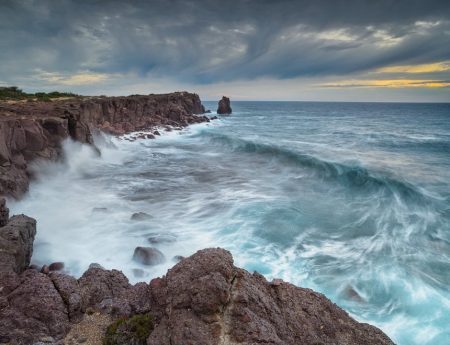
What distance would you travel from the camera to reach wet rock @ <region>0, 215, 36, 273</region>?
27.9ft

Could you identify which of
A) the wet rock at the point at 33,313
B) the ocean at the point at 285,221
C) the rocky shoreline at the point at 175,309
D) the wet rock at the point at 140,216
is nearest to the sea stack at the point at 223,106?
the ocean at the point at 285,221

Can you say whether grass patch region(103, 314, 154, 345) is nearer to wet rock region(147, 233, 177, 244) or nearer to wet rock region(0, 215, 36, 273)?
wet rock region(0, 215, 36, 273)

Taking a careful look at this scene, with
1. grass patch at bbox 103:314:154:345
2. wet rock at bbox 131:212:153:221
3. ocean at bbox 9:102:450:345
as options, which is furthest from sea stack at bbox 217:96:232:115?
grass patch at bbox 103:314:154:345

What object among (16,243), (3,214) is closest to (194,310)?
(16,243)

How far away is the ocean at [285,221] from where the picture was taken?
1140 centimetres

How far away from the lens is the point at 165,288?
7109 mm

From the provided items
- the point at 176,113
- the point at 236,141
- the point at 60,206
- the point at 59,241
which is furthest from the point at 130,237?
the point at 176,113

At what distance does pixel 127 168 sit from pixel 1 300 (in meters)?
21.4

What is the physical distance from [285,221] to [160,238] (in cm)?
634

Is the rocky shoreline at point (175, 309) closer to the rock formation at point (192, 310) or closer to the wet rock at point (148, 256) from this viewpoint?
the rock formation at point (192, 310)

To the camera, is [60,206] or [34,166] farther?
[34,166]

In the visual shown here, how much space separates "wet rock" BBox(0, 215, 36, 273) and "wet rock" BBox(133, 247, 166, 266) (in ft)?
11.0

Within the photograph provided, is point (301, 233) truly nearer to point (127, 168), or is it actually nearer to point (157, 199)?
point (157, 199)

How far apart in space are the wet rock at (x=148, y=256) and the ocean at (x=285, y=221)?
27 centimetres
